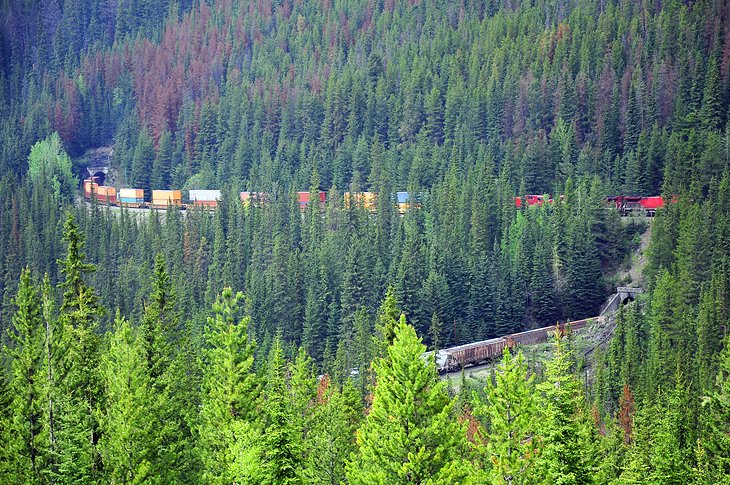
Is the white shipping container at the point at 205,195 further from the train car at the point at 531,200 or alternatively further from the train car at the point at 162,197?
the train car at the point at 531,200

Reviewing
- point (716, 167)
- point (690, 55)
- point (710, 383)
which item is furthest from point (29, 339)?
point (690, 55)

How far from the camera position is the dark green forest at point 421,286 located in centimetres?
4709

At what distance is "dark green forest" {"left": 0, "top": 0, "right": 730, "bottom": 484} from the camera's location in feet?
155

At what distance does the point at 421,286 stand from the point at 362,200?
27.8 m

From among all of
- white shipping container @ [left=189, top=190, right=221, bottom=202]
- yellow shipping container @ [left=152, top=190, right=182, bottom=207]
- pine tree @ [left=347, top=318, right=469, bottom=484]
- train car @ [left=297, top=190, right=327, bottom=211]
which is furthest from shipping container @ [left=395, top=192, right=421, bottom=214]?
pine tree @ [left=347, top=318, right=469, bottom=484]

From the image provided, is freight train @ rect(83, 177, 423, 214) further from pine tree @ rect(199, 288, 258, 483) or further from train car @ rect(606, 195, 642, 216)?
pine tree @ rect(199, 288, 258, 483)

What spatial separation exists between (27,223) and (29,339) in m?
118

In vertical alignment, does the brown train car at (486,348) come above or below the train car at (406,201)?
below

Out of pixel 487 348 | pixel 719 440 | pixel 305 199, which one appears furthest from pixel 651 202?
pixel 719 440

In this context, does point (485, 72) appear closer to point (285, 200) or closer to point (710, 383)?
point (285, 200)

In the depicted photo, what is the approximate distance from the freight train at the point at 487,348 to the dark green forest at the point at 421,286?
6.25 metres

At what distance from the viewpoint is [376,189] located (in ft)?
518

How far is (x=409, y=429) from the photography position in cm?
4016

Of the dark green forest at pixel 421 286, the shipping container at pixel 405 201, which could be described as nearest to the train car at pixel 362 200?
the dark green forest at pixel 421 286
